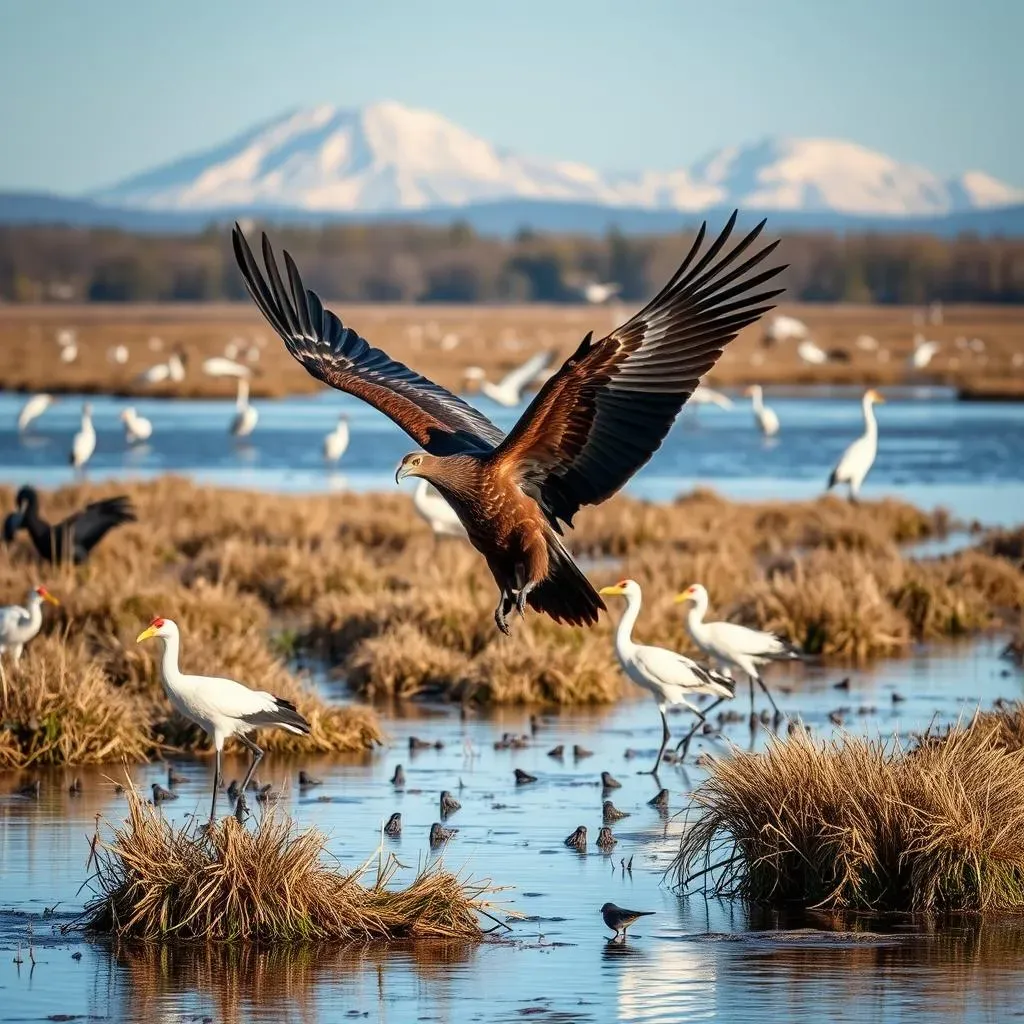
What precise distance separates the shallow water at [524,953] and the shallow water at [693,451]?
59.1ft

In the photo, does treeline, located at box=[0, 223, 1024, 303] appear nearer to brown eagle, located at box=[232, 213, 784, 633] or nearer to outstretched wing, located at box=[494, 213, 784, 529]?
brown eagle, located at box=[232, 213, 784, 633]

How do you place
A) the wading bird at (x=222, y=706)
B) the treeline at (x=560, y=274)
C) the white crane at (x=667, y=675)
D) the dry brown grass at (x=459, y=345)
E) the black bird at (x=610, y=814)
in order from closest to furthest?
the black bird at (x=610, y=814) < the wading bird at (x=222, y=706) < the white crane at (x=667, y=675) < the dry brown grass at (x=459, y=345) < the treeline at (x=560, y=274)

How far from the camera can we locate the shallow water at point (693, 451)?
33.2 metres

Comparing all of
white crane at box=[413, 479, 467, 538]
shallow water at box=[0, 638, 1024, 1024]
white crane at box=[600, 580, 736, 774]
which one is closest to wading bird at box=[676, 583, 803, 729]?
white crane at box=[600, 580, 736, 774]

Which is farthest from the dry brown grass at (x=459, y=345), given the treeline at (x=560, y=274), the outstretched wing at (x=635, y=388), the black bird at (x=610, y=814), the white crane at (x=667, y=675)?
the outstretched wing at (x=635, y=388)

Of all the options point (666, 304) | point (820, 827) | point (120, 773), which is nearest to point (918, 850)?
point (820, 827)

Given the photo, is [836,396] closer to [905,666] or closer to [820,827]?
[905,666]

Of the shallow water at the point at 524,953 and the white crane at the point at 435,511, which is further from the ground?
the white crane at the point at 435,511

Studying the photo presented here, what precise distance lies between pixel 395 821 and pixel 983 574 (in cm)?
1105

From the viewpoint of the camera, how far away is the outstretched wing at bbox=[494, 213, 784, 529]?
9.18 m

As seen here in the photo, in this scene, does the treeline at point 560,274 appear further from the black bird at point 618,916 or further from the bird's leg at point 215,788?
the black bird at point 618,916

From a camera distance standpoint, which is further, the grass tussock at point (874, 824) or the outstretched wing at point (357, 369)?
the outstretched wing at point (357, 369)

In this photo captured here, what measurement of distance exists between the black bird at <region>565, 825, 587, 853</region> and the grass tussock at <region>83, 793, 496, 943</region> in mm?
1679

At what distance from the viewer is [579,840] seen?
10.7 metres
